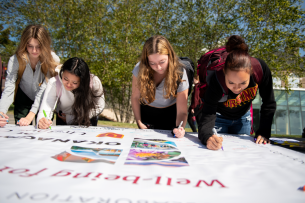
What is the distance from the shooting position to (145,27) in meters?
7.61

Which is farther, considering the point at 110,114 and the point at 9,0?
the point at 110,114

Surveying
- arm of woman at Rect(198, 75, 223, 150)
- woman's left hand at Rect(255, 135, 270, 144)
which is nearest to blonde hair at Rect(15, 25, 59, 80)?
arm of woman at Rect(198, 75, 223, 150)

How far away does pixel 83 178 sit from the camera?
739 mm

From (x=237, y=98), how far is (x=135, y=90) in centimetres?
97

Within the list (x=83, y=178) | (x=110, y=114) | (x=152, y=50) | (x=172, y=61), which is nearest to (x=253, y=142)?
(x=172, y=61)

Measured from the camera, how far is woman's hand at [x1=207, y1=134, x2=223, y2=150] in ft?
4.18

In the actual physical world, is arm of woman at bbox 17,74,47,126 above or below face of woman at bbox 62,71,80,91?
below

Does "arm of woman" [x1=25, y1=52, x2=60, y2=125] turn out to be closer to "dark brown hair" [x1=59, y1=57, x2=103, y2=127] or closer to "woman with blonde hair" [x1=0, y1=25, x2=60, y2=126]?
"woman with blonde hair" [x1=0, y1=25, x2=60, y2=126]

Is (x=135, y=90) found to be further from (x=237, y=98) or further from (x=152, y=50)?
(x=237, y=98)

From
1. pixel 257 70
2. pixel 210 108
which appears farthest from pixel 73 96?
pixel 257 70

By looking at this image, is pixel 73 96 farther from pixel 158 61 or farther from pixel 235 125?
pixel 235 125

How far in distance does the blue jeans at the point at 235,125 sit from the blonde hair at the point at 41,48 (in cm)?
182

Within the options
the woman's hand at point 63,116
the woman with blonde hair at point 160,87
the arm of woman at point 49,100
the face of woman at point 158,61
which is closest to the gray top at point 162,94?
the woman with blonde hair at point 160,87

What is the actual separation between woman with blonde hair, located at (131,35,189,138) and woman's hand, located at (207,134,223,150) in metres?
0.33
